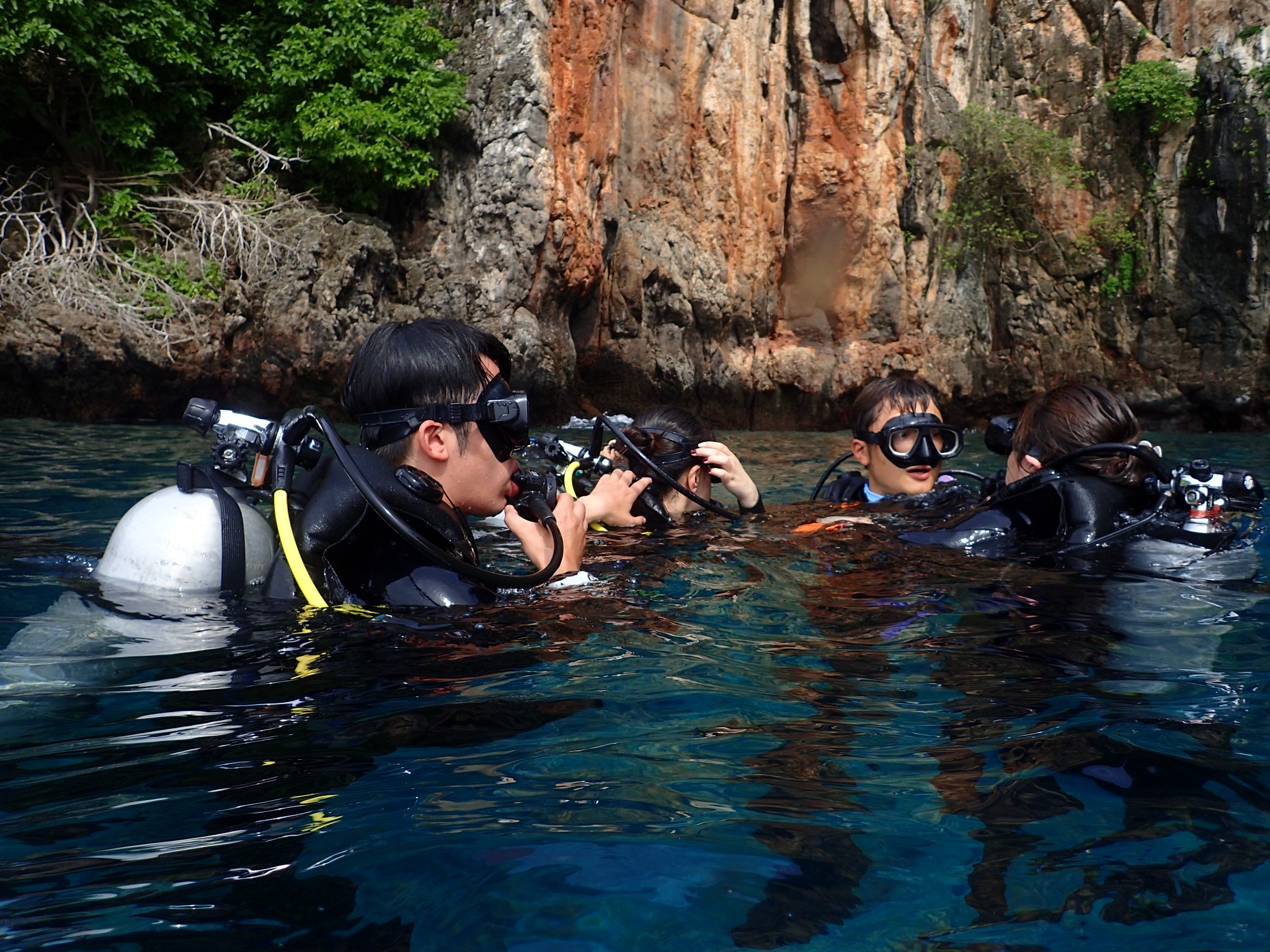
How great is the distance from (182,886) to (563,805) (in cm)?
54

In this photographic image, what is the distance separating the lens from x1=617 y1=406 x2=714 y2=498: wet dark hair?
429cm

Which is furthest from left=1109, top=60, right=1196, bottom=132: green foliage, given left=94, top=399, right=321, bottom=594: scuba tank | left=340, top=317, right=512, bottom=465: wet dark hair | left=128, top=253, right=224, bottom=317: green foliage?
left=94, top=399, right=321, bottom=594: scuba tank

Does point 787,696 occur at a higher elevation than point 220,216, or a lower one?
lower

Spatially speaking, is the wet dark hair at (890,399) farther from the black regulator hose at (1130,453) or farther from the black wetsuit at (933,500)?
the black regulator hose at (1130,453)

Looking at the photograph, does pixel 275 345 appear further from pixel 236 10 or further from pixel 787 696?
pixel 787 696

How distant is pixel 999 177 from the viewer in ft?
53.5

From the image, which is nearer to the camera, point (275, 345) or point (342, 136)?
point (275, 345)

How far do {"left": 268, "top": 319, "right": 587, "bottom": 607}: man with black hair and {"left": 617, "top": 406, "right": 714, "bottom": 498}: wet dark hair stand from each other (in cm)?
151

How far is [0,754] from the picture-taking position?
1.81 metres

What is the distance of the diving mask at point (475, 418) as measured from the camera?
260cm

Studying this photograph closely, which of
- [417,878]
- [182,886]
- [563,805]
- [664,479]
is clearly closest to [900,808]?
[563,805]

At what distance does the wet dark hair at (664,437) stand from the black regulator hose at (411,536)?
165cm

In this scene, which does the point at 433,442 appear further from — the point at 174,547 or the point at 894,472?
the point at 894,472

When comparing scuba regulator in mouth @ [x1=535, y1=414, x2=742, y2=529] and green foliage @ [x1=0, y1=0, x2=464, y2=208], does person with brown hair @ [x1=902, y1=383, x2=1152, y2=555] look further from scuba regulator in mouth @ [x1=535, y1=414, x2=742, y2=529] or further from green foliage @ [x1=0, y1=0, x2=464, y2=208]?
green foliage @ [x1=0, y1=0, x2=464, y2=208]
